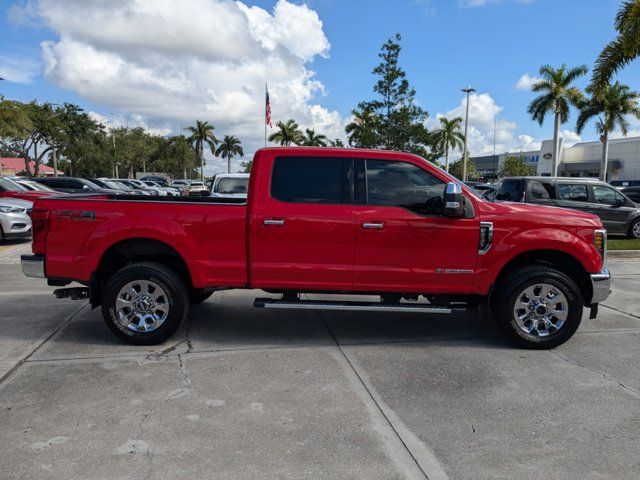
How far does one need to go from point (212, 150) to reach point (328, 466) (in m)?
79.8

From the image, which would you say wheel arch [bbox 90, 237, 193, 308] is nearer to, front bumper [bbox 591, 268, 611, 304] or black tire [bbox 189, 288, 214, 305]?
black tire [bbox 189, 288, 214, 305]

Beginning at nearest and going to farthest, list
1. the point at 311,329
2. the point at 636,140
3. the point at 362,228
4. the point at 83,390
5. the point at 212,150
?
the point at 83,390
the point at 362,228
the point at 311,329
the point at 636,140
the point at 212,150

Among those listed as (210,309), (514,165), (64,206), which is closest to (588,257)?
(210,309)

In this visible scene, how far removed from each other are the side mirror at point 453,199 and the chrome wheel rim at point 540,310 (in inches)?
42.8

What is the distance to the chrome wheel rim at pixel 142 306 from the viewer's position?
504cm

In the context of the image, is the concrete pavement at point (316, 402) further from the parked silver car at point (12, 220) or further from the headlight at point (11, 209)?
the headlight at point (11, 209)

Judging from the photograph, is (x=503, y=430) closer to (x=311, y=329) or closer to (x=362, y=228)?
(x=362, y=228)

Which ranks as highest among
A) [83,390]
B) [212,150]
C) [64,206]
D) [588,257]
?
[212,150]

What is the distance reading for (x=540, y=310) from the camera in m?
5.09

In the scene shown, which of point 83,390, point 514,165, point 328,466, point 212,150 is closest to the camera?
point 328,466

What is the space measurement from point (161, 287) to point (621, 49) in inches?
599

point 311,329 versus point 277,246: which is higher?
point 277,246

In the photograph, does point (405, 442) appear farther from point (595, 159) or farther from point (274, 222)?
point (595, 159)

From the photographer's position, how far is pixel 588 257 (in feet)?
16.6
